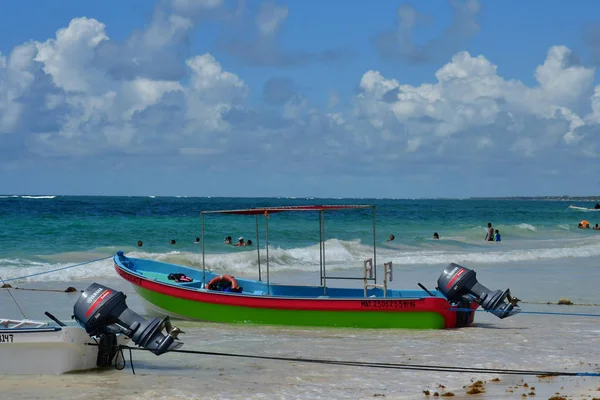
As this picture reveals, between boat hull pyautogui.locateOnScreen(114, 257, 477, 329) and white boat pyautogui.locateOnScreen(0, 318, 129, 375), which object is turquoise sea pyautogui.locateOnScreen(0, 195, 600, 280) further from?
white boat pyautogui.locateOnScreen(0, 318, 129, 375)

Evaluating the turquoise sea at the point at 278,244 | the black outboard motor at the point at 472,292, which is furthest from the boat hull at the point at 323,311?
the turquoise sea at the point at 278,244

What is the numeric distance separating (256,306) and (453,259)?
18018 millimetres

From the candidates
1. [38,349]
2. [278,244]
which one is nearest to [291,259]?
[278,244]

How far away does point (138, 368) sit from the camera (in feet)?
39.0

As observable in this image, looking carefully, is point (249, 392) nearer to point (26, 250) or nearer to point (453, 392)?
point (453, 392)

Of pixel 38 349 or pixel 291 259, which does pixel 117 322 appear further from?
pixel 291 259

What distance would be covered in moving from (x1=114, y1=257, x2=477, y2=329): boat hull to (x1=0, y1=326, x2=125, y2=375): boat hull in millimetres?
5093

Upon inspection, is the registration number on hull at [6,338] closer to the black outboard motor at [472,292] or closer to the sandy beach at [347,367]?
the sandy beach at [347,367]

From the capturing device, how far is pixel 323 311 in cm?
1563

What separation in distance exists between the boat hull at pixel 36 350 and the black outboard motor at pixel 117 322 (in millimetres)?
302

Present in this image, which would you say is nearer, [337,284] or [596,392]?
[596,392]

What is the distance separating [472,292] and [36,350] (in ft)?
25.3

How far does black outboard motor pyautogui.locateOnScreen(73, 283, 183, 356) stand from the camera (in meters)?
11.3

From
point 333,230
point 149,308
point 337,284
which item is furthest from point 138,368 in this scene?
point 333,230
